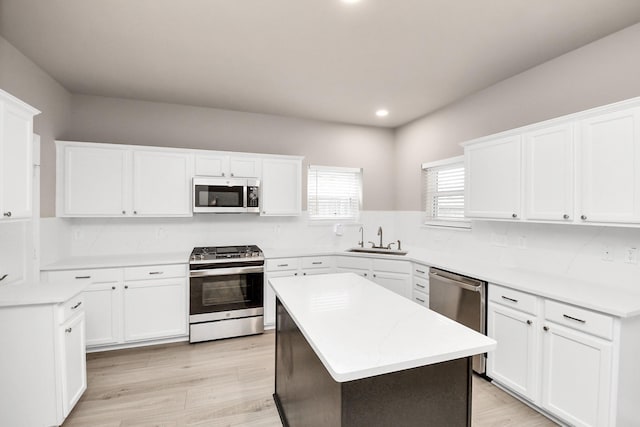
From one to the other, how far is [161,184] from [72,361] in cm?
197

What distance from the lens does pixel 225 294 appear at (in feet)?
11.9

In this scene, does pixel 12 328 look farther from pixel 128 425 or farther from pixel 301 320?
pixel 301 320

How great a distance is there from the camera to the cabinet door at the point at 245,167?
13.0 feet

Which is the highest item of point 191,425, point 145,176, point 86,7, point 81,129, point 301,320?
point 86,7

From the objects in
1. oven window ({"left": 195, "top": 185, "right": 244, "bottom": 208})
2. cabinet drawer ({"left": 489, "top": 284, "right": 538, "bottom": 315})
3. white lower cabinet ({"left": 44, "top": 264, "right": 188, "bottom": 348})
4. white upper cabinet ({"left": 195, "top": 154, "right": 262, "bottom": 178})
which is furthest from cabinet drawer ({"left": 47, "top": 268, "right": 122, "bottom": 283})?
cabinet drawer ({"left": 489, "top": 284, "right": 538, "bottom": 315})

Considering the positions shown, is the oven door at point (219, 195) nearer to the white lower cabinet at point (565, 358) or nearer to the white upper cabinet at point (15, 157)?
the white upper cabinet at point (15, 157)

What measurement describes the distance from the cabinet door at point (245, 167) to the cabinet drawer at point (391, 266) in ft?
6.17

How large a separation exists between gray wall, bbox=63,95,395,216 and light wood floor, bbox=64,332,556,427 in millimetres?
1819

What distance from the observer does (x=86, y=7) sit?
210 cm

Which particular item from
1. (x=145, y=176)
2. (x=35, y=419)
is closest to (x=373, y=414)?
(x=35, y=419)

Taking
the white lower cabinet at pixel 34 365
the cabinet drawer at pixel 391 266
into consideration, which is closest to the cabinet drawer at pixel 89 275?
the white lower cabinet at pixel 34 365

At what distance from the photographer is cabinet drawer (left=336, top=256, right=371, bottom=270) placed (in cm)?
413

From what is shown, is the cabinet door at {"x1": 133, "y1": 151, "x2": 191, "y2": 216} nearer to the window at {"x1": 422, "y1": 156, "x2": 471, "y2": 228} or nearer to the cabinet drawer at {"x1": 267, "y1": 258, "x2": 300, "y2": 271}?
the cabinet drawer at {"x1": 267, "y1": 258, "x2": 300, "y2": 271}

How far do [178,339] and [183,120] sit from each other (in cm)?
264
